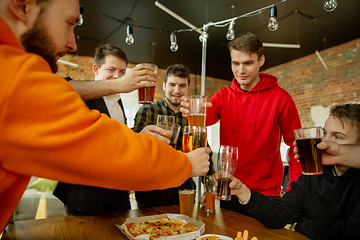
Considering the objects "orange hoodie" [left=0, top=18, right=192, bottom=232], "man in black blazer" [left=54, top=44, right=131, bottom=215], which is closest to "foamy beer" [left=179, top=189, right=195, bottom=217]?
"man in black blazer" [left=54, top=44, right=131, bottom=215]

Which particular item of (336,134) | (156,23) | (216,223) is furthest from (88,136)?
(156,23)

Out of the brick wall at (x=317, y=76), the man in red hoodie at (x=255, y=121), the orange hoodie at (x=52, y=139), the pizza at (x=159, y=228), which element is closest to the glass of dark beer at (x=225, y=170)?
the pizza at (x=159, y=228)

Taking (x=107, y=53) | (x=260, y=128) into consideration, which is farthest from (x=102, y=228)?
(x=107, y=53)

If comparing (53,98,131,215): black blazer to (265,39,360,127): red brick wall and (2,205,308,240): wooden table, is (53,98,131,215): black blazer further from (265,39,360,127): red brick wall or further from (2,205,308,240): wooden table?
(265,39,360,127): red brick wall

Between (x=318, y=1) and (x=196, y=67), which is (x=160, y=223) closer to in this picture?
(x=318, y=1)

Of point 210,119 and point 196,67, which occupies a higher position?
point 196,67

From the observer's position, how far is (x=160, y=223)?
1.12 meters

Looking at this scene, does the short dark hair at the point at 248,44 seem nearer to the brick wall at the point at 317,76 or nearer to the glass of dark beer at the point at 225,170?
the glass of dark beer at the point at 225,170

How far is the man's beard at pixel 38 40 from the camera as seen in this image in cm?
64

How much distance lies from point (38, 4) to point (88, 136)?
0.39 m

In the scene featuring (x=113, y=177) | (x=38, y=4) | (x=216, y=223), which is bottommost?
(x=216, y=223)

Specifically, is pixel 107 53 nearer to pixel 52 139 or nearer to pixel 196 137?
pixel 196 137

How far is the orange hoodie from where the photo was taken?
19.0 inches

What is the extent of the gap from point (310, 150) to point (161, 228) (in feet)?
2.53
